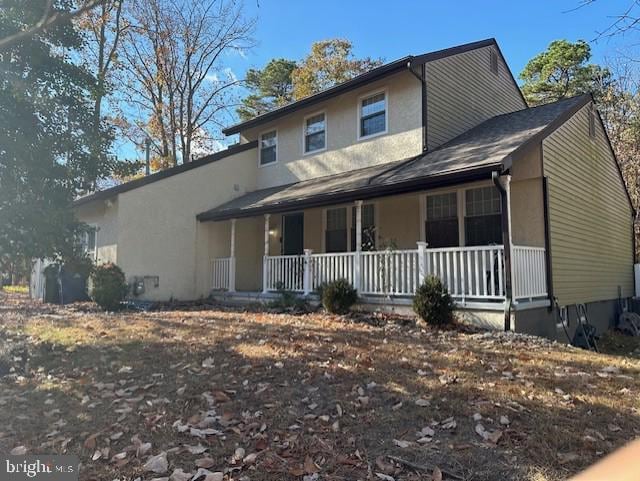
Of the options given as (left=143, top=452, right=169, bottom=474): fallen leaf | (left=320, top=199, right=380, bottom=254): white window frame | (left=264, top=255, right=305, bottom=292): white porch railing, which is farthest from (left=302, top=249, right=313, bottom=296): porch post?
(left=143, top=452, right=169, bottom=474): fallen leaf

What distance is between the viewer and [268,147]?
51.3ft

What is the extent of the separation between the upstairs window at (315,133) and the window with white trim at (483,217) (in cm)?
496

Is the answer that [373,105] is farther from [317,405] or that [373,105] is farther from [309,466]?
[309,466]

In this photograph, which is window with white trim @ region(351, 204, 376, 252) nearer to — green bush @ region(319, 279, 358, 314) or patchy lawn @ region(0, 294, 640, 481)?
Result: green bush @ region(319, 279, 358, 314)

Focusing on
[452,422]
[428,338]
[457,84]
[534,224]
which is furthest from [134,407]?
[457,84]

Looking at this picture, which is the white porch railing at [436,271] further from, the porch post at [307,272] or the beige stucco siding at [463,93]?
the beige stucco siding at [463,93]

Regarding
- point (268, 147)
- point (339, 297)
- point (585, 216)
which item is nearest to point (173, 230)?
point (268, 147)

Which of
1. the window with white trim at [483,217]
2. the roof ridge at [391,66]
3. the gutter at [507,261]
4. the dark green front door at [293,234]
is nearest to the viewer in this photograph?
the gutter at [507,261]

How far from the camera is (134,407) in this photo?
468cm

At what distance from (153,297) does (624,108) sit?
20372mm

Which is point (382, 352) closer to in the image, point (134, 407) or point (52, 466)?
point (134, 407)

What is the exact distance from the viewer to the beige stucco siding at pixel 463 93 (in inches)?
457

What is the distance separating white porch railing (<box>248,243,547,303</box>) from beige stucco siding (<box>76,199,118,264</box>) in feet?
17.0

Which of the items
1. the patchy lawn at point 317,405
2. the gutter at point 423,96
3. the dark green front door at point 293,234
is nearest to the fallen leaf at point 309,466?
the patchy lawn at point 317,405
